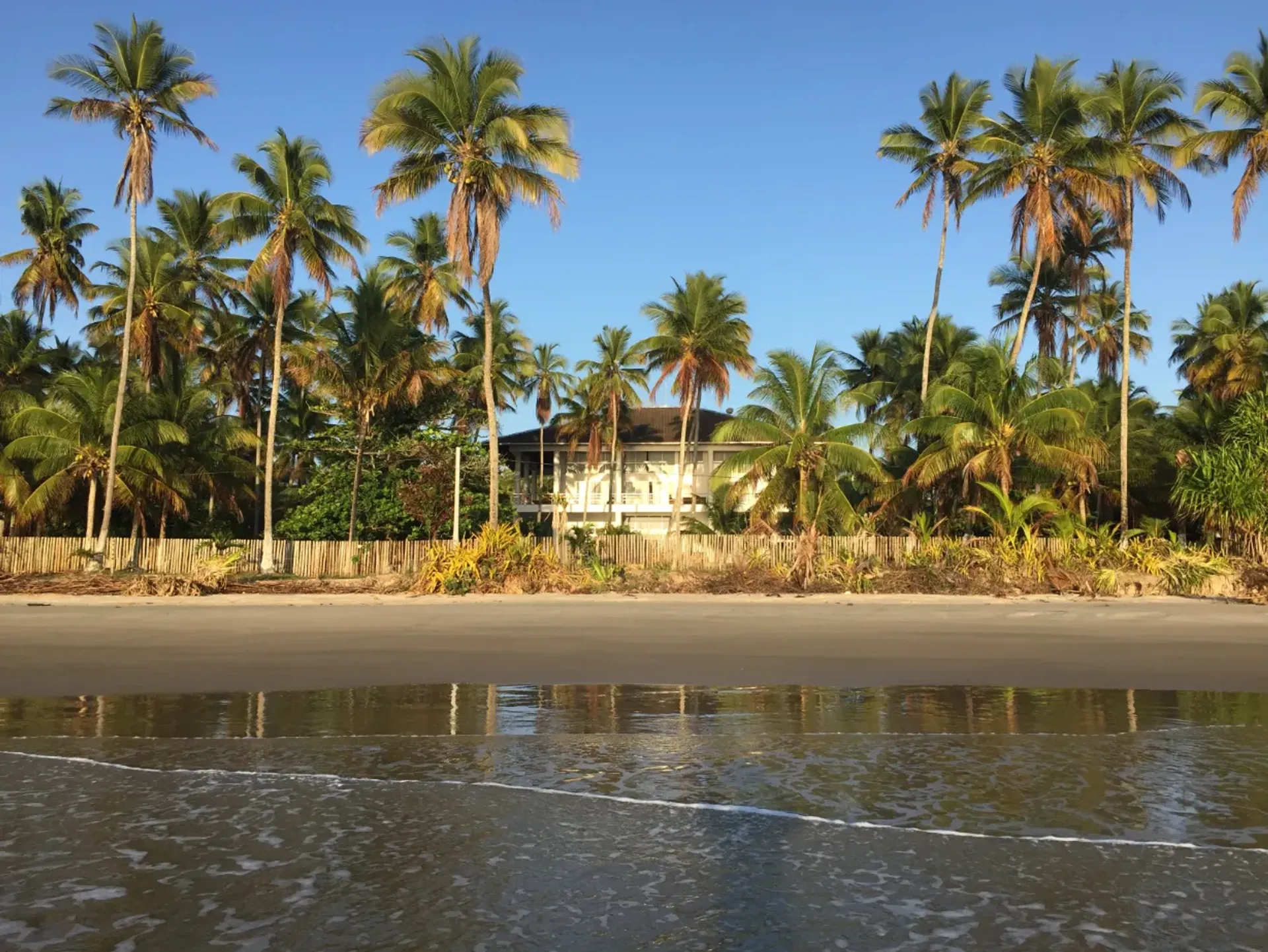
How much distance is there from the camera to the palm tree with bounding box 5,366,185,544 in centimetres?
2978

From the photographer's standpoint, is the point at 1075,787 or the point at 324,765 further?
the point at 324,765

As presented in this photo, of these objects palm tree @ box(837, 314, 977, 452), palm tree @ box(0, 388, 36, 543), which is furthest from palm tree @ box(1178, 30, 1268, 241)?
palm tree @ box(0, 388, 36, 543)

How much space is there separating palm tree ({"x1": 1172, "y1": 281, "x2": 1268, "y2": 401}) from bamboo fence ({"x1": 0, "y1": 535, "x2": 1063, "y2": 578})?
1765 centimetres

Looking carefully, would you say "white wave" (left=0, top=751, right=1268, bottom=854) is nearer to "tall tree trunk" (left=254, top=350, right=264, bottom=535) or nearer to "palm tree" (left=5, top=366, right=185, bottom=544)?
"palm tree" (left=5, top=366, right=185, bottom=544)

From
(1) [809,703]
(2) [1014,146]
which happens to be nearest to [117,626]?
(1) [809,703]

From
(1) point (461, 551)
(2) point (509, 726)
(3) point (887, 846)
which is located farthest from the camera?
(1) point (461, 551)

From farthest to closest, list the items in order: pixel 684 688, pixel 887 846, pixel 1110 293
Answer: pixel 1110 293 < pixel 684 688 < pixel 887 846

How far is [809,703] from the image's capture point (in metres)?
10.0

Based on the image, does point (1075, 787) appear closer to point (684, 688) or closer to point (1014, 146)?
point (684, 688)

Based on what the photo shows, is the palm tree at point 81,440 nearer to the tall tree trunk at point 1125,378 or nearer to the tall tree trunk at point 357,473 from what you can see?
the tall tree trunk at point 357,473

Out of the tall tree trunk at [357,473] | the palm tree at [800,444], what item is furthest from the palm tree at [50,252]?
the palm tree at [800,444]

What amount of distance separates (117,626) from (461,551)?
790cm

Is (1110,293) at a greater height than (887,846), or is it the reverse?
(1110,293)

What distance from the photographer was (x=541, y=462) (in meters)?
48.8
